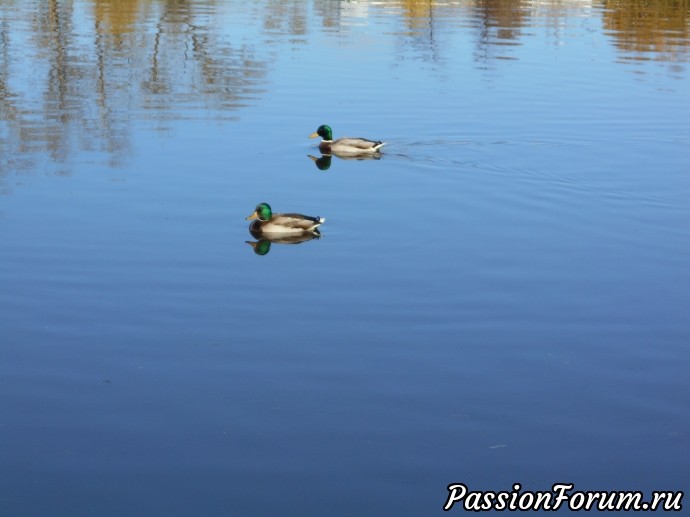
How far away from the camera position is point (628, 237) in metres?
15.8

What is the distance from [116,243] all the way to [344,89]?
13.1 meters

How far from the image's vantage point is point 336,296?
42.6 ft

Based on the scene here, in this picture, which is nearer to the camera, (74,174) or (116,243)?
(116,243)

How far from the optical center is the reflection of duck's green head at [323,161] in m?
19.7

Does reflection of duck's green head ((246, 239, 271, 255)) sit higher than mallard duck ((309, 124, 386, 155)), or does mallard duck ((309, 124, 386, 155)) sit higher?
mallard duck ((309, 124, 386, 155))

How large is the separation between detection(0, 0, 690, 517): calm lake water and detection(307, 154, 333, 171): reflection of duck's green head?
5.1 inches

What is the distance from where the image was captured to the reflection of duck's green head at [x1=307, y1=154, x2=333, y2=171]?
1972cm

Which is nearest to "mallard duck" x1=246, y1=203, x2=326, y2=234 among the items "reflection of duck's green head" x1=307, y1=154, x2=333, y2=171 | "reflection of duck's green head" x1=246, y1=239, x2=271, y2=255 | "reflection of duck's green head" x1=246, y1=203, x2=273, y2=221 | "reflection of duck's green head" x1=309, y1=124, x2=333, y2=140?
"reflection of duck's green head" x1=246, y1=203, x2=273, y2=221

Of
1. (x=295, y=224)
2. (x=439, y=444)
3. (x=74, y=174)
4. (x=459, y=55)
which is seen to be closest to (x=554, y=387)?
(x=439, y=444)

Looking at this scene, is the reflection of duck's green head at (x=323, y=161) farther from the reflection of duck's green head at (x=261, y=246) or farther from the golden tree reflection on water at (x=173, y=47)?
the reflection of duck's green head at (x=261, y=246)

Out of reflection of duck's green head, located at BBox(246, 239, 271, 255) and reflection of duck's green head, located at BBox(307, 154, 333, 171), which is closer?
reflection of duck's green head, located at BBox(246, 239, 271, 255)

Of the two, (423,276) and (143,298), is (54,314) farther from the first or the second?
(423,276)

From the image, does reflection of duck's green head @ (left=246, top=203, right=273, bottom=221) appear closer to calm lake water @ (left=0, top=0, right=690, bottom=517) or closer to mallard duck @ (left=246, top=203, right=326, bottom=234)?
mallard duck @ (left=246, top=203, right=326, bottom=234)

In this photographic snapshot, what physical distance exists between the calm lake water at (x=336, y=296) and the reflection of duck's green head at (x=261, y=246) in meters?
0.09
